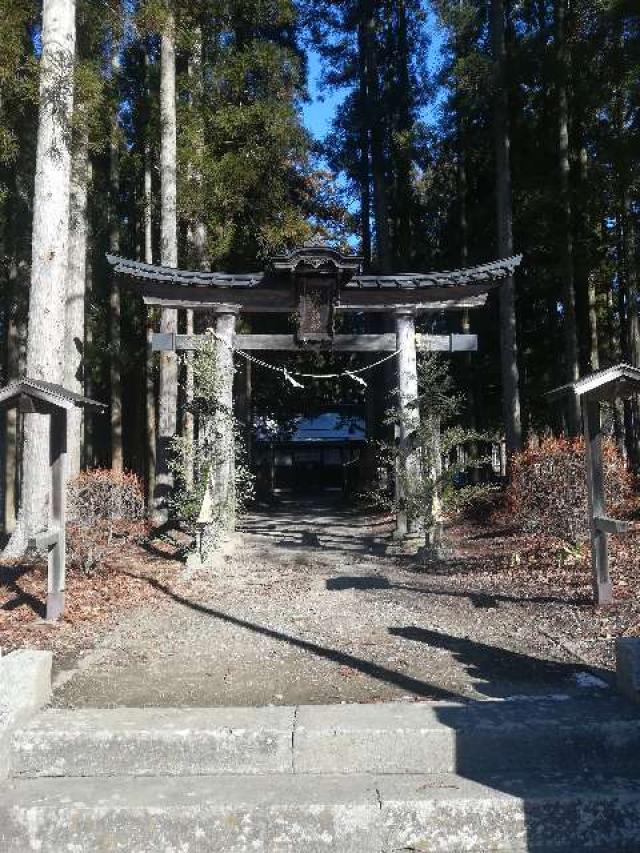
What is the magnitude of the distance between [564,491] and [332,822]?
583 centimetres

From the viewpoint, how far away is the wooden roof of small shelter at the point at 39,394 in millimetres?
6168

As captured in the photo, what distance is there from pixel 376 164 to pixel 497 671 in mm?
17838

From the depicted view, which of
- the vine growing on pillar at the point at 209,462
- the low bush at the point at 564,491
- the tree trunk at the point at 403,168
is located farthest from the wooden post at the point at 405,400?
the tree trunk at the point at 403,168

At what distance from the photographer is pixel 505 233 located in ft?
47.0

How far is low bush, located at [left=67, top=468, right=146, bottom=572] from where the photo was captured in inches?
299

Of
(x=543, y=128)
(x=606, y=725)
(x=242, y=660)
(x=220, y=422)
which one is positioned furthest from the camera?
(x=543, y=128)

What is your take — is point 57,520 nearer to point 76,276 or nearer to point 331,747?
point 331,747

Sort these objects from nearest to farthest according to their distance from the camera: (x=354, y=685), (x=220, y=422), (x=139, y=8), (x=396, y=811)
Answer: (x=396, y=811), (x=354, y=685), (x=220, y=422), (x=139, y=8)

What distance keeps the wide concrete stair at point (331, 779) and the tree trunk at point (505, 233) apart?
10.7m

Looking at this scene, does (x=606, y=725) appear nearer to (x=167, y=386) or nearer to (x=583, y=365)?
(x=167, y=386)

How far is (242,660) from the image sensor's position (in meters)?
5.18

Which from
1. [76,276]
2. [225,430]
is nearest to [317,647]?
[225,430]

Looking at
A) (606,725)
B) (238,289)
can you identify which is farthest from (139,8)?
(606,725)

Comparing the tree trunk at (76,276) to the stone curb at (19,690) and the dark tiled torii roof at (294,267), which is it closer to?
the dark tiled torii roof at (294,267)
